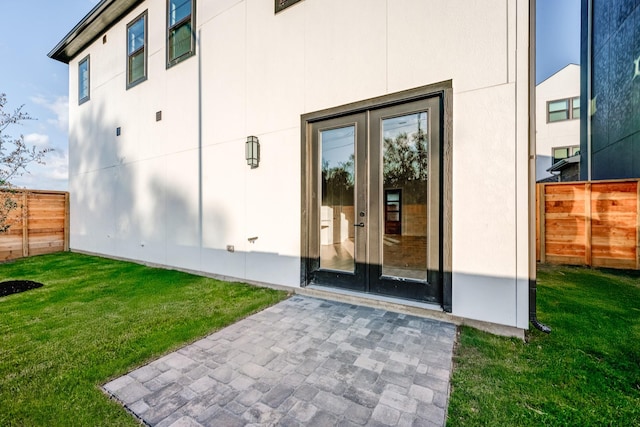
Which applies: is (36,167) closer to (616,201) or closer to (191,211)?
(191,211)

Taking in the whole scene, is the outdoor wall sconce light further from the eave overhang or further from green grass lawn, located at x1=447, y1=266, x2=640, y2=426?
the eave overhang

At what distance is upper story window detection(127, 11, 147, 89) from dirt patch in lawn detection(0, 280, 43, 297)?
15.0ft

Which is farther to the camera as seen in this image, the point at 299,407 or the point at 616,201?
the point at 616,201

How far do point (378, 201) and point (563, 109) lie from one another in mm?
16171

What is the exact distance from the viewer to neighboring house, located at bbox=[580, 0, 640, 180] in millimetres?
6160

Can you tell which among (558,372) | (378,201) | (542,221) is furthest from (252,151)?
(542,221)

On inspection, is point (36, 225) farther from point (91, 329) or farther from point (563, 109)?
point (563, 109)

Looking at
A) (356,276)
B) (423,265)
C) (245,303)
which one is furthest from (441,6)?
(245,303)

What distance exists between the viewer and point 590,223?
16.7ft

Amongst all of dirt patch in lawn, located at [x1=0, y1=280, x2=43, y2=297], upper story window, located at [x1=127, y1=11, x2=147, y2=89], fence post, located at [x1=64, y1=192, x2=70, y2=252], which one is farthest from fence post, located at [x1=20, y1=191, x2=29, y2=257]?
upper story window, located at [x1=127, y1=11, x2=147, y2=89]

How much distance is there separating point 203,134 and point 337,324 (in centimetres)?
409

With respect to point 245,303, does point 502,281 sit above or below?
above

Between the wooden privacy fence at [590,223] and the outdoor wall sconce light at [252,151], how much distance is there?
5603 millimetres

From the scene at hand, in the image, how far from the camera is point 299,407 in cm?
160
